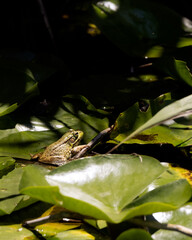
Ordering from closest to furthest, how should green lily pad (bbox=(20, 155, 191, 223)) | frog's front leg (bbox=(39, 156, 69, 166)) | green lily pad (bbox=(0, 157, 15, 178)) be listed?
green lily pad (bbox=(20, 155, 191, 223))
green lily pad (bbox=(0, 157, 15, 178))
frog's front leg (bbox=(39, 156, 69, 166))

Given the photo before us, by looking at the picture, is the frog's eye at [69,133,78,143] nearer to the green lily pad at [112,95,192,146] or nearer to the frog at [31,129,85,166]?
the frog at [31,129,85,166]

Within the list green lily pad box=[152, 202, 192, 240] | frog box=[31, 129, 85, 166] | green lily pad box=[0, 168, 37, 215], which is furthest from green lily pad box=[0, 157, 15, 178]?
green lily pad box=[152, 202, 192, 240]

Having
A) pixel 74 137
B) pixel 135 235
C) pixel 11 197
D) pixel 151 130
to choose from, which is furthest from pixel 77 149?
pixel 135 235

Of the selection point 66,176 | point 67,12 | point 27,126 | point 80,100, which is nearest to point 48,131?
point 27,126

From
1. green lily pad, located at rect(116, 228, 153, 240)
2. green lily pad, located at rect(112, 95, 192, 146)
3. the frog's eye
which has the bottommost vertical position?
the frog's eye

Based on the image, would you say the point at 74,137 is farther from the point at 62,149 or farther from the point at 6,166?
the point at 6,166

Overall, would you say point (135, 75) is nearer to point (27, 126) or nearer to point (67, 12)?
point (27, 126)

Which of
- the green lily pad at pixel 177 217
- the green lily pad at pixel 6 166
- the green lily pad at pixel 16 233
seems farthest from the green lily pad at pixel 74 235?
the green lily pad at pixel 6 166
